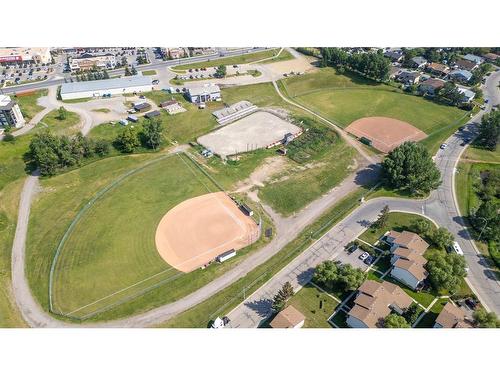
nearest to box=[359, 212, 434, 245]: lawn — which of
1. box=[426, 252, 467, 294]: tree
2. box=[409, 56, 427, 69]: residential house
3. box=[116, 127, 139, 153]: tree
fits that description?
box=[426, 252, 467, 294]: tree

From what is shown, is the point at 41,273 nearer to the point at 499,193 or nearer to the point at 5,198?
the point at 5,198

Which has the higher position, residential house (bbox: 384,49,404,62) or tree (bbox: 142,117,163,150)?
residential house (bbox: 384,49,404,62)

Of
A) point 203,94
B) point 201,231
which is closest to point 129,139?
point 203,94

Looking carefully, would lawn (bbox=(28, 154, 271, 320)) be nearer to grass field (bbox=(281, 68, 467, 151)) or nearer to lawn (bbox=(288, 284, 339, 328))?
lawn (bbox=(288, 284, 339, 328))

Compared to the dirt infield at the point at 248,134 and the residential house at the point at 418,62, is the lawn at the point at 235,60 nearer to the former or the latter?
the dirt infield at the point at 248,134

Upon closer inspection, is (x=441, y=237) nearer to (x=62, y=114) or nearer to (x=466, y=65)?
(x=62, y=114)

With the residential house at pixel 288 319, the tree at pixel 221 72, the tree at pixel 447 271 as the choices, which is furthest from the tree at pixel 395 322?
the tree at pixel 221 72

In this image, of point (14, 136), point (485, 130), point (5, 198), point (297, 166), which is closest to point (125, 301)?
point (5, 198)
